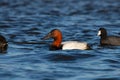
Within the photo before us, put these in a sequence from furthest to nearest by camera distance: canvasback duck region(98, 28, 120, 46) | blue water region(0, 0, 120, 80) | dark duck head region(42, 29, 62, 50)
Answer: canvasback duck region(98, 28, 120, 46), dark duck head region(42, 29, 62, 50), blue water region(0, 0, 120, 80)

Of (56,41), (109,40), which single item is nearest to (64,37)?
(109,40)

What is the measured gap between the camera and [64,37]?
1003 inches

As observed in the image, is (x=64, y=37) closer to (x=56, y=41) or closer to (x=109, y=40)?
(x=109, y=40)

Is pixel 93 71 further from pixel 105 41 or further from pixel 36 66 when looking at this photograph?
pixel 105 41

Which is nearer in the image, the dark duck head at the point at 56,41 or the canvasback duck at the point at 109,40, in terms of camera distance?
the dark duck head at the point at 56,41

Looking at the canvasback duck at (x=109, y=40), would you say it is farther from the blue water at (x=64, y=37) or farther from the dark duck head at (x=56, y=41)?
the dark duck head at (x=56, y=41)

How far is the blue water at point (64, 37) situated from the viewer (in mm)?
16062

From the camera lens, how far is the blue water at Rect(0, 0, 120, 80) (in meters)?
16.1

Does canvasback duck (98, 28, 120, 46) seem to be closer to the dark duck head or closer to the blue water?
the blue water

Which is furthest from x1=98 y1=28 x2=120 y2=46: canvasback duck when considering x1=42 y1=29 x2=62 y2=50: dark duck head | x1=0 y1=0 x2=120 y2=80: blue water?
x1=42 y1=29 x2=62 y2=50: dark duck head

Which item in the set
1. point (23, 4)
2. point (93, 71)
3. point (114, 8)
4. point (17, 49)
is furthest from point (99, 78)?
point (23, 4)

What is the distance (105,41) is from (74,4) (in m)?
19.6

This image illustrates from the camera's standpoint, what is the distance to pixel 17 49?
20766 mm

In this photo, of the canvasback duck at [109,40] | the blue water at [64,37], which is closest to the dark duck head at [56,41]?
the blue water at [64,37]
